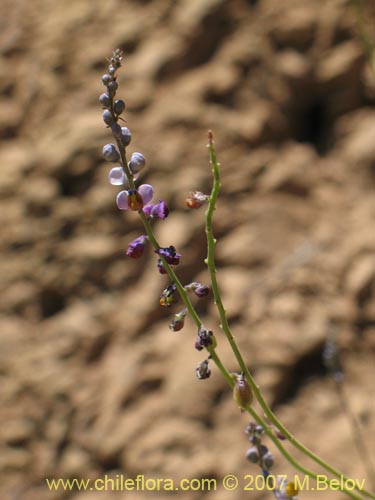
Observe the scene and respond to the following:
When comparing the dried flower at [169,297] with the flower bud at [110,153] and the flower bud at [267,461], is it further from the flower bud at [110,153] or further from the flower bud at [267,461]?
the flower bud at [267,461]

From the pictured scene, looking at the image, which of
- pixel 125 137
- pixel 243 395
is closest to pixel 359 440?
pixel 243 395

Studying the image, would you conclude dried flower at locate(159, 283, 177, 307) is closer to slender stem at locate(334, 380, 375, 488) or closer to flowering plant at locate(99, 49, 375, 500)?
flowering plant at locate(99, 49, 375, 500)

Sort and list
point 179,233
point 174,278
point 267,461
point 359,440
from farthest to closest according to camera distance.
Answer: point 179,233, point 359,440, point 267,461, point 174,278

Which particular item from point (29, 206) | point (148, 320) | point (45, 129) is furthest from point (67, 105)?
point (148, 320)

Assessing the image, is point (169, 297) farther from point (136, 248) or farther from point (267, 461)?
point (267, 461)

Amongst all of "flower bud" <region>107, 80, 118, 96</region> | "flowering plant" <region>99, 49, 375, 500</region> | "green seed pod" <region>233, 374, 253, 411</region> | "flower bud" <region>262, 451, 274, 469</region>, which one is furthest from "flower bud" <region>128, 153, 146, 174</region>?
"flower bud" <region>262, 451, 274, 469</region>

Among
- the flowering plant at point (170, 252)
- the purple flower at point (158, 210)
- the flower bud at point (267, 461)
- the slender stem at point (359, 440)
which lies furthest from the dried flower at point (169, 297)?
the slender stem at point (359, 440)
